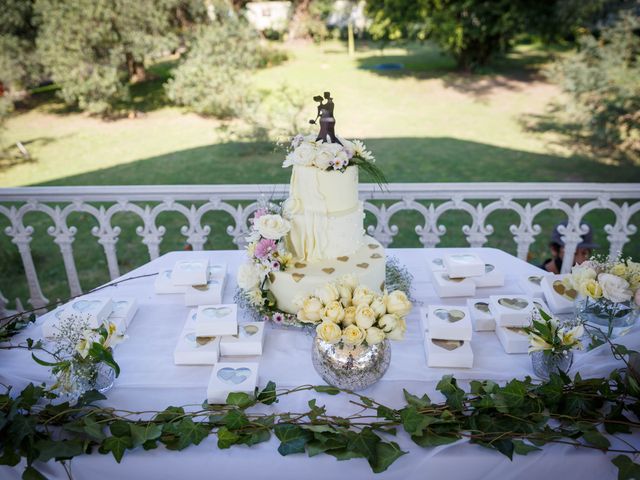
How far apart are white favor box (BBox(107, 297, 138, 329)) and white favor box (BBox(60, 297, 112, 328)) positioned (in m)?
0.03

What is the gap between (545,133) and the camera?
44.2 feet

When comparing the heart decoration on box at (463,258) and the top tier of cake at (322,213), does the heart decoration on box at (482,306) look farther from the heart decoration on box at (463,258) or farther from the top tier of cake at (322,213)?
the top tier of cake at (322,213)

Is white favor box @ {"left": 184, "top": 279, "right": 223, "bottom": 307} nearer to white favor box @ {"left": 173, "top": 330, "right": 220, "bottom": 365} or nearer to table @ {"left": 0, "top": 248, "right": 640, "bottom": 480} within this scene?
table @ {"left": 0, "top": 248, "right": 640, "bottom": 480}

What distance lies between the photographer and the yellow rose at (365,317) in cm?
189

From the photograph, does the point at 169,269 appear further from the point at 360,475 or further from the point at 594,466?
the point at 594,466

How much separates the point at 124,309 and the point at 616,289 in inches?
89.6

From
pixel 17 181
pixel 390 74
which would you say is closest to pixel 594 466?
pixel 17 181

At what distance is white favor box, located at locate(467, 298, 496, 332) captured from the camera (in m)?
2.46

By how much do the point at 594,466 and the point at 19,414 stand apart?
2057mm

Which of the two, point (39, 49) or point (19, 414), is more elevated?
point (39, 49)

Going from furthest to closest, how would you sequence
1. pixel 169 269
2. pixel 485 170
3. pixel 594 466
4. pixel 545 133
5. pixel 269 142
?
pixel 545 133, pixel 269 142, pixel 485 170, pixel 169 269, pixel 594 466

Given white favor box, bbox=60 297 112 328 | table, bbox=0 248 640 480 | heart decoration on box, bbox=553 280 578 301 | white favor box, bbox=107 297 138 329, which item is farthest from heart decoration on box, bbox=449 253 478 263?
white favor box, bbox=60 297 112 328

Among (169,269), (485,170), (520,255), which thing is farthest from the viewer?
(485,170)

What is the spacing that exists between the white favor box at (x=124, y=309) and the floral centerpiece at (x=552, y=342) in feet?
6.13
